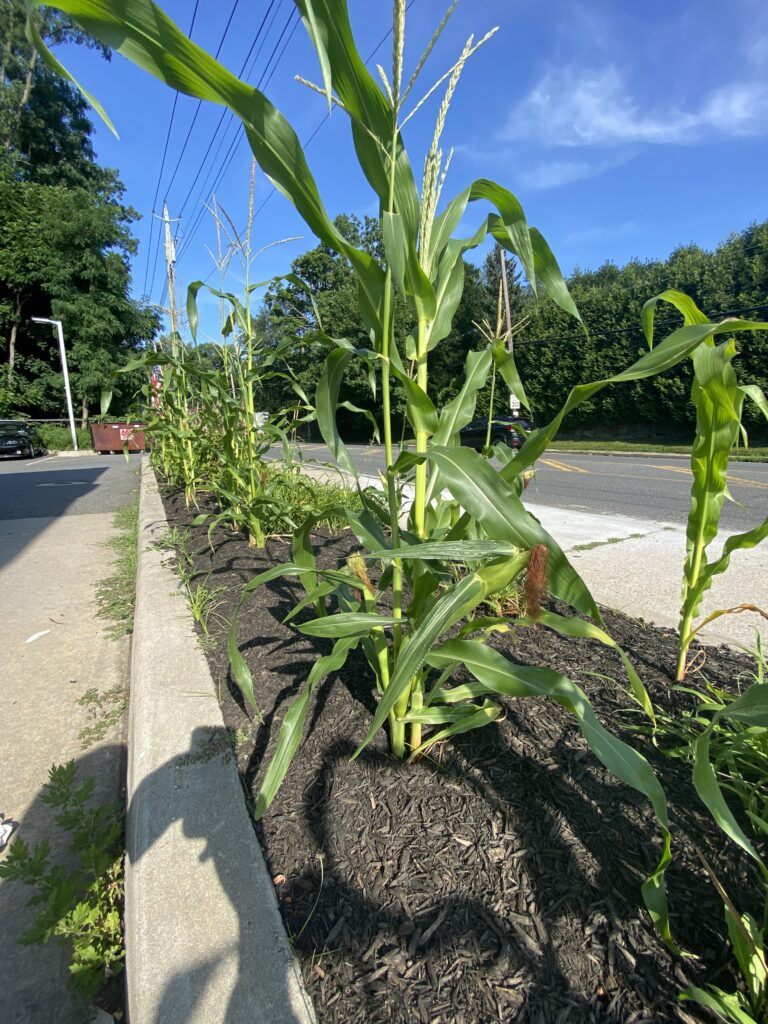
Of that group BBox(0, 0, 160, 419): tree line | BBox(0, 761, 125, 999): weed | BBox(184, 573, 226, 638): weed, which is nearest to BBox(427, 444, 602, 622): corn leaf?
BBox(0, 761, 125, 999): weed

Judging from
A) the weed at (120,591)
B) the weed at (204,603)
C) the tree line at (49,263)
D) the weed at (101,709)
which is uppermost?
the tree line at (49,263)

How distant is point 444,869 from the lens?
1002 millimetres

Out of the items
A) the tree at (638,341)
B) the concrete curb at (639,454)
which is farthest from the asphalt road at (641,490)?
the tree at (638,341)

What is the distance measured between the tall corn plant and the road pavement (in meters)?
0.73

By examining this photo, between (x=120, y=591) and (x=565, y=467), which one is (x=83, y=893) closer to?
(x=120, y=591)

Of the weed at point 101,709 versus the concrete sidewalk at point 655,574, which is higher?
the concrete sidewalk at point 655,574

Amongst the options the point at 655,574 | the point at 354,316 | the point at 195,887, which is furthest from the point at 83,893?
the point at 354,316

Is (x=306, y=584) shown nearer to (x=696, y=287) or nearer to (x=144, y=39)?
(x=144, y=39)

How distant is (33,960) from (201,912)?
565mm

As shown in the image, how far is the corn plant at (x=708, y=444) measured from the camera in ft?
3.74

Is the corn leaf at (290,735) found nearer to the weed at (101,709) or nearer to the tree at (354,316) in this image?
the weed at (101,709)

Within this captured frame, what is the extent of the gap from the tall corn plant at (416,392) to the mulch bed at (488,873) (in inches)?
3.8

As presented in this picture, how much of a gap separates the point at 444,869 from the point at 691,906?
46 cm

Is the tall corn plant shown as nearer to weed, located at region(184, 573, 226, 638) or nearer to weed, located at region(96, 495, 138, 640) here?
weed, located at region(184, 573, 226, 638)
